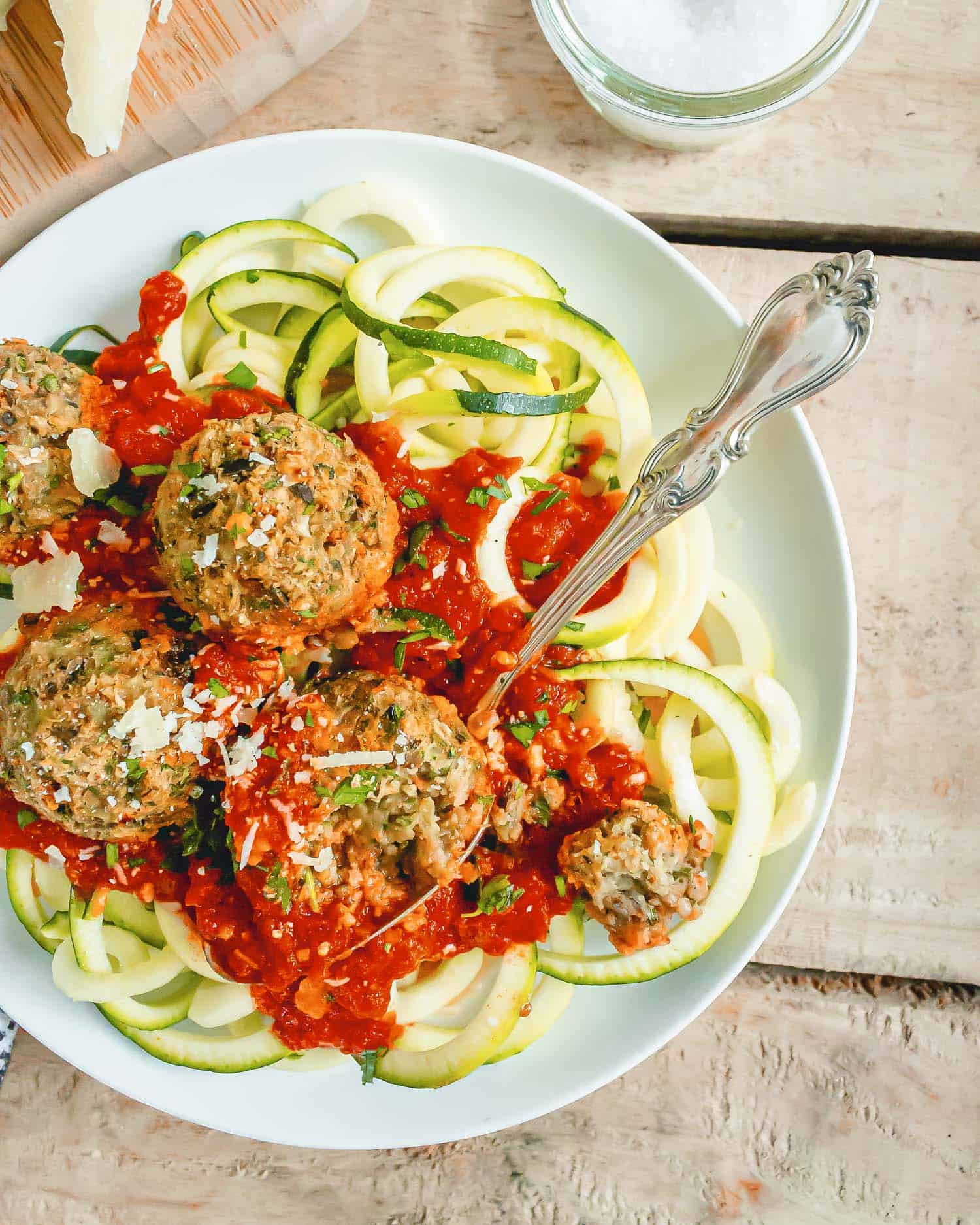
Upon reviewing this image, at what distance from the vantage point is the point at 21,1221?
4.01m

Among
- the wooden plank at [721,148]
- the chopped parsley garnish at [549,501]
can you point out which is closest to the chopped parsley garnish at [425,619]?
the chopped parsley garnish at [549,501]

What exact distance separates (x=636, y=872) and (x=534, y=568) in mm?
1032

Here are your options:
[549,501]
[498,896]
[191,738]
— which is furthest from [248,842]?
[549,501]

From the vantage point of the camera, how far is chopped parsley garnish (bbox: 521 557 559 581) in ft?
10.5

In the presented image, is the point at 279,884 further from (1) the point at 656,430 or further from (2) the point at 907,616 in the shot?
(2) the point at 907,616

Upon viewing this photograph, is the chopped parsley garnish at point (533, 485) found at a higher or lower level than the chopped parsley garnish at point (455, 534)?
lower

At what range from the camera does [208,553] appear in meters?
2.53

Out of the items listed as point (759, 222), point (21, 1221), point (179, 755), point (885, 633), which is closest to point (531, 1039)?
point (179, 755)

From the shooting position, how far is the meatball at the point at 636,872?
120 inches

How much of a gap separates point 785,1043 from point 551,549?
7.87 ft

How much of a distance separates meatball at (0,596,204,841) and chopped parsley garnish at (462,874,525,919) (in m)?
1.03

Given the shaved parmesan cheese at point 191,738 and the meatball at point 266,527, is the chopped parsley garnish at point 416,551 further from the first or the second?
the shaved parmesan cheese at point 191,738

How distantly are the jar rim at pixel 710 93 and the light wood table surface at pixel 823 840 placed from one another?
1.07 ft

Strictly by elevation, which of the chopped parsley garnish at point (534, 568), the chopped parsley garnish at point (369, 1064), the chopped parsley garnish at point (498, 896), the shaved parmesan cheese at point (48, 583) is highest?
the shaved parmesan cheese at point (48, 583)
